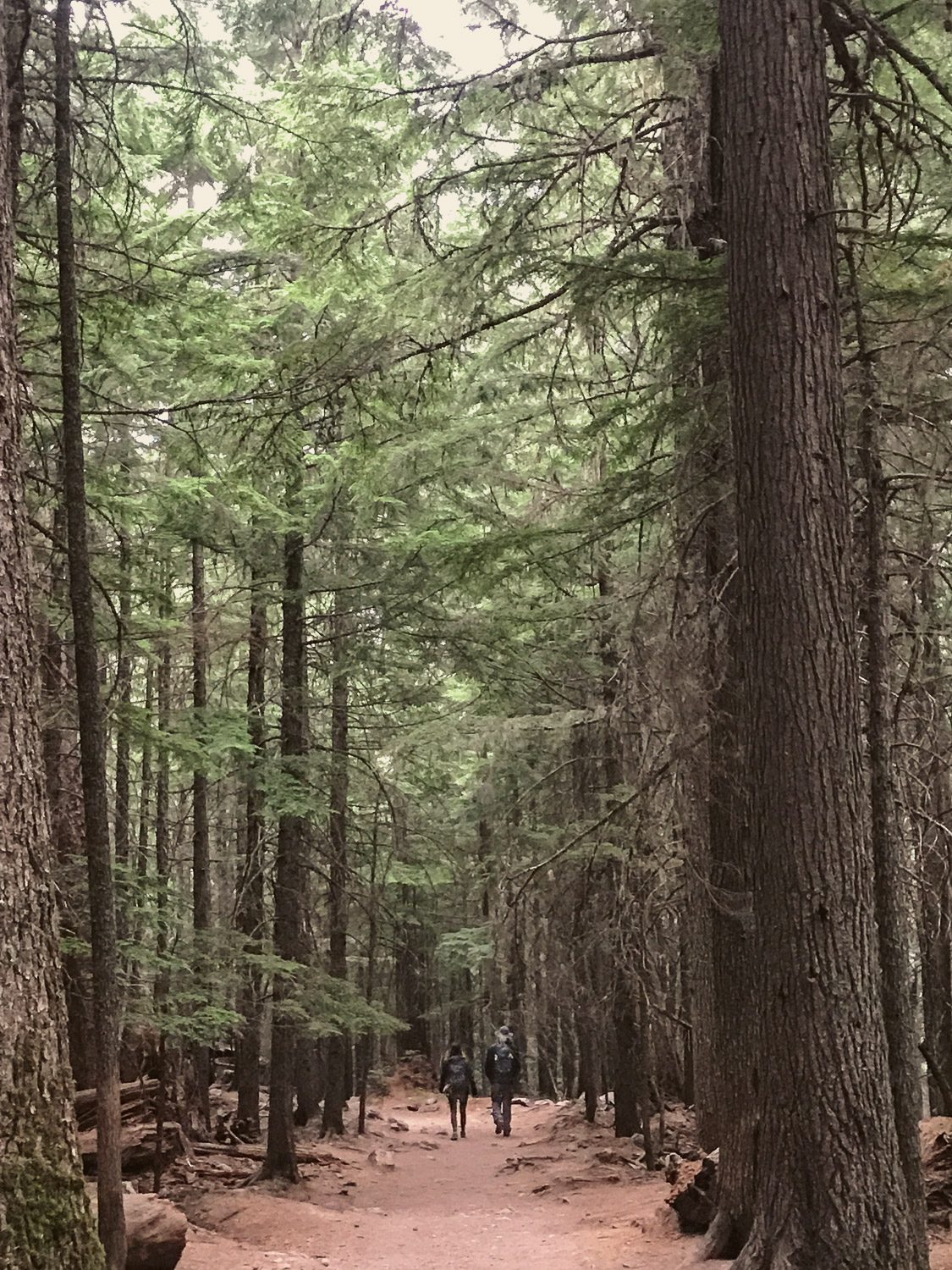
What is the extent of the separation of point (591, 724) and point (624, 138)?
923cm

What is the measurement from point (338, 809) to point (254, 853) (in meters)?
1.32

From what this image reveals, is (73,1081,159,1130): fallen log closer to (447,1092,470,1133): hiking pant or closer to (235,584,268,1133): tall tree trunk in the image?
(235,584,268,1133): tall tree trunk

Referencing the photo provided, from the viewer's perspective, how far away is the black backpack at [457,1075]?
65.0 feet

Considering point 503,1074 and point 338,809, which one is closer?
point 338,809

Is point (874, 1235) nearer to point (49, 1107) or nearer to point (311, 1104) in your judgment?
point (49, 1107)

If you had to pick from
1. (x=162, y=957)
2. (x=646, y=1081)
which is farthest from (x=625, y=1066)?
(x=162, y=957)

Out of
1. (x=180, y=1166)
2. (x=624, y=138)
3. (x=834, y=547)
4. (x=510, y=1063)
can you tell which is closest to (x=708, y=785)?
(x=834, y=547)

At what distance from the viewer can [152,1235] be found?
304 inches

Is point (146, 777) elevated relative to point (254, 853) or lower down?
elevated

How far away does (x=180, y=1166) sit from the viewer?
12.0 meters

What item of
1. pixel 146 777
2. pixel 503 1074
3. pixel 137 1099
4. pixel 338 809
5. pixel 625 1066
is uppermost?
pixel 146 777

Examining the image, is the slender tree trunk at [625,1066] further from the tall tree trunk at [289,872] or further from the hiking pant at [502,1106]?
the tall tree trunk at [289,872]

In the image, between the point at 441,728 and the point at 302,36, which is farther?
the point at 441,728

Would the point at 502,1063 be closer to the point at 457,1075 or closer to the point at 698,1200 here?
the point at 457,1075
